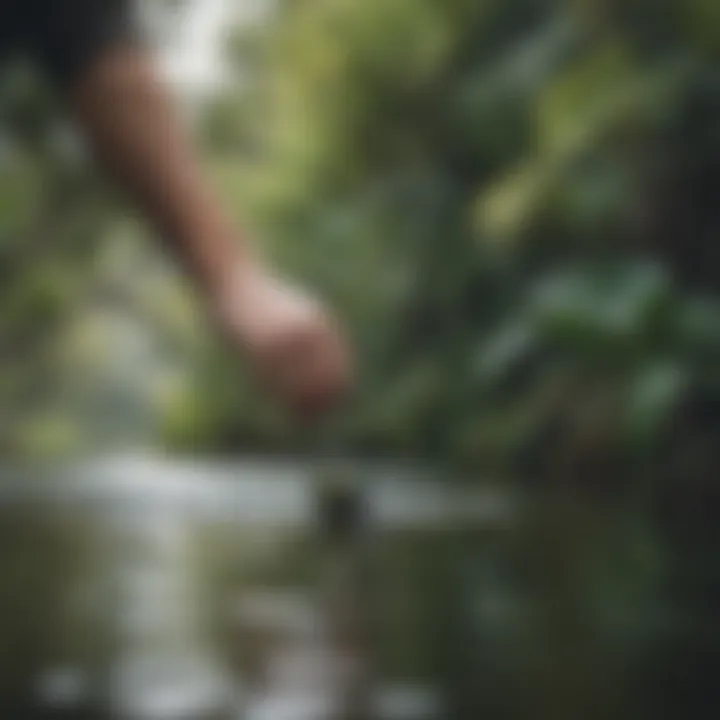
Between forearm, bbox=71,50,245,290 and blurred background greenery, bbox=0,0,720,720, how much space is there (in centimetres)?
3

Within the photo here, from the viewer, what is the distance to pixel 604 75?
31.3ft

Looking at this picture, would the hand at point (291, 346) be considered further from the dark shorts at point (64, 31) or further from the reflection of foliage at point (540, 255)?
the reflection of foliage at point (540, 255)

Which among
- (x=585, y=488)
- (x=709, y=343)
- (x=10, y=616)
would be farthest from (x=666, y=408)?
(x=10, y=616)

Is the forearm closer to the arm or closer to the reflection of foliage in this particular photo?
the arm

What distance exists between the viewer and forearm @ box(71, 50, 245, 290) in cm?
78

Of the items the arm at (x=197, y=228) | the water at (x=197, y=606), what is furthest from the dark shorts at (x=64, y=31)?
the water at (x=197, y=606)

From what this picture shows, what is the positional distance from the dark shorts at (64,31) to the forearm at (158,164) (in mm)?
18

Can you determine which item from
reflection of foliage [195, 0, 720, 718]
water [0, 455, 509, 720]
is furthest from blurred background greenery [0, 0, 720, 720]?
water [0, 455, 509, 720]

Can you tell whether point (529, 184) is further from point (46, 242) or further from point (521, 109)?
point (46, 242)

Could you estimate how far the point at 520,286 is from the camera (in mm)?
12609

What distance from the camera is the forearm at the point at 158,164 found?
776 mm

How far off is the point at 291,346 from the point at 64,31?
160 mm

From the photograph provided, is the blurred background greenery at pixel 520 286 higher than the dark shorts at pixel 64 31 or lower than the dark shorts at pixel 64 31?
higher

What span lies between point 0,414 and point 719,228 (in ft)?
70.9
